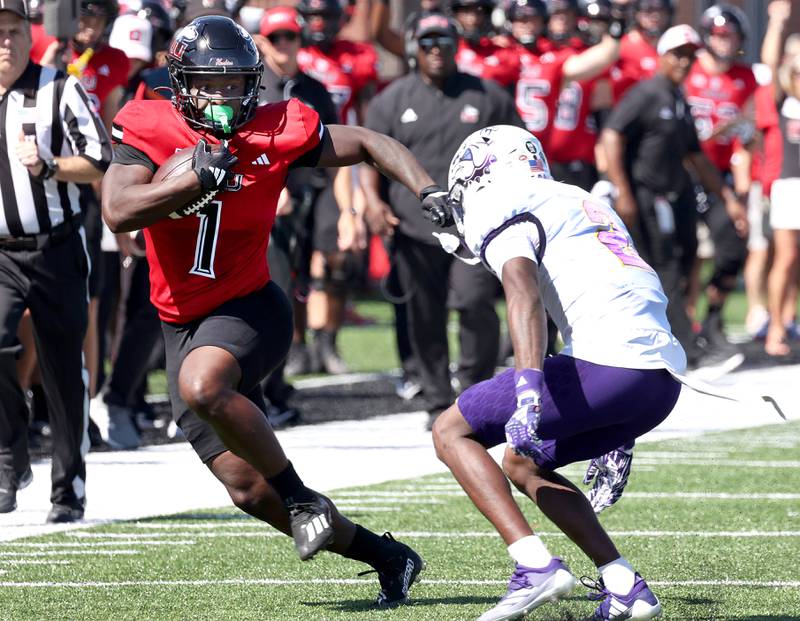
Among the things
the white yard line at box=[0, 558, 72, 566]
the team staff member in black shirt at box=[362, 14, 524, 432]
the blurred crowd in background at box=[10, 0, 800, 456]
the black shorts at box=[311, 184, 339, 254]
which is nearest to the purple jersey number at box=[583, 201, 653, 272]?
the white yard line at box=[0, 558, 72, 566]

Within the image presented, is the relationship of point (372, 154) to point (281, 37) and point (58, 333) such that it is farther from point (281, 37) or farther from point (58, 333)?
point (281, 37)

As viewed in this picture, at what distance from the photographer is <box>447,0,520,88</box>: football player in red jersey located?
1216 cm

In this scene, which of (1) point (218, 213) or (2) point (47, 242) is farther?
(2) point (47, 242)

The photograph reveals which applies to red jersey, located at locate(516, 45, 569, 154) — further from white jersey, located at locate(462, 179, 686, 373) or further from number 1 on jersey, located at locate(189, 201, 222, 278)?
white jersey, located at locate(462, 179, 686, 373)

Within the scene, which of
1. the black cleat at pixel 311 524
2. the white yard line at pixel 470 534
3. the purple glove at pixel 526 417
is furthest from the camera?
the white yard line at pixel 470 534

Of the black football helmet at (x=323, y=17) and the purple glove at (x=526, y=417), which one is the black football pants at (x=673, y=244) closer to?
the black football helmet at (x=323, y=17)

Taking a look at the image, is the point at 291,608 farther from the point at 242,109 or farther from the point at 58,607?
the point at 242,109

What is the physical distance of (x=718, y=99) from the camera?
14.8 m

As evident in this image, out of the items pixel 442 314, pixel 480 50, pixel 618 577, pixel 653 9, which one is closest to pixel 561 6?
pixel 480 50

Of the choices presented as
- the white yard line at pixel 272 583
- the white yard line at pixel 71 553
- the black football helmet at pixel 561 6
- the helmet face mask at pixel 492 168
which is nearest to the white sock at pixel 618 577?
the white yard line at pixel 272 583

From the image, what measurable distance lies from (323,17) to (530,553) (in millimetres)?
7790

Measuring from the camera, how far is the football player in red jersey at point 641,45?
46.8ft

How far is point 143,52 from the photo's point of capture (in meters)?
10.2

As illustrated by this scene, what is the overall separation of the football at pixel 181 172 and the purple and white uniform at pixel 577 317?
2.54 ft
